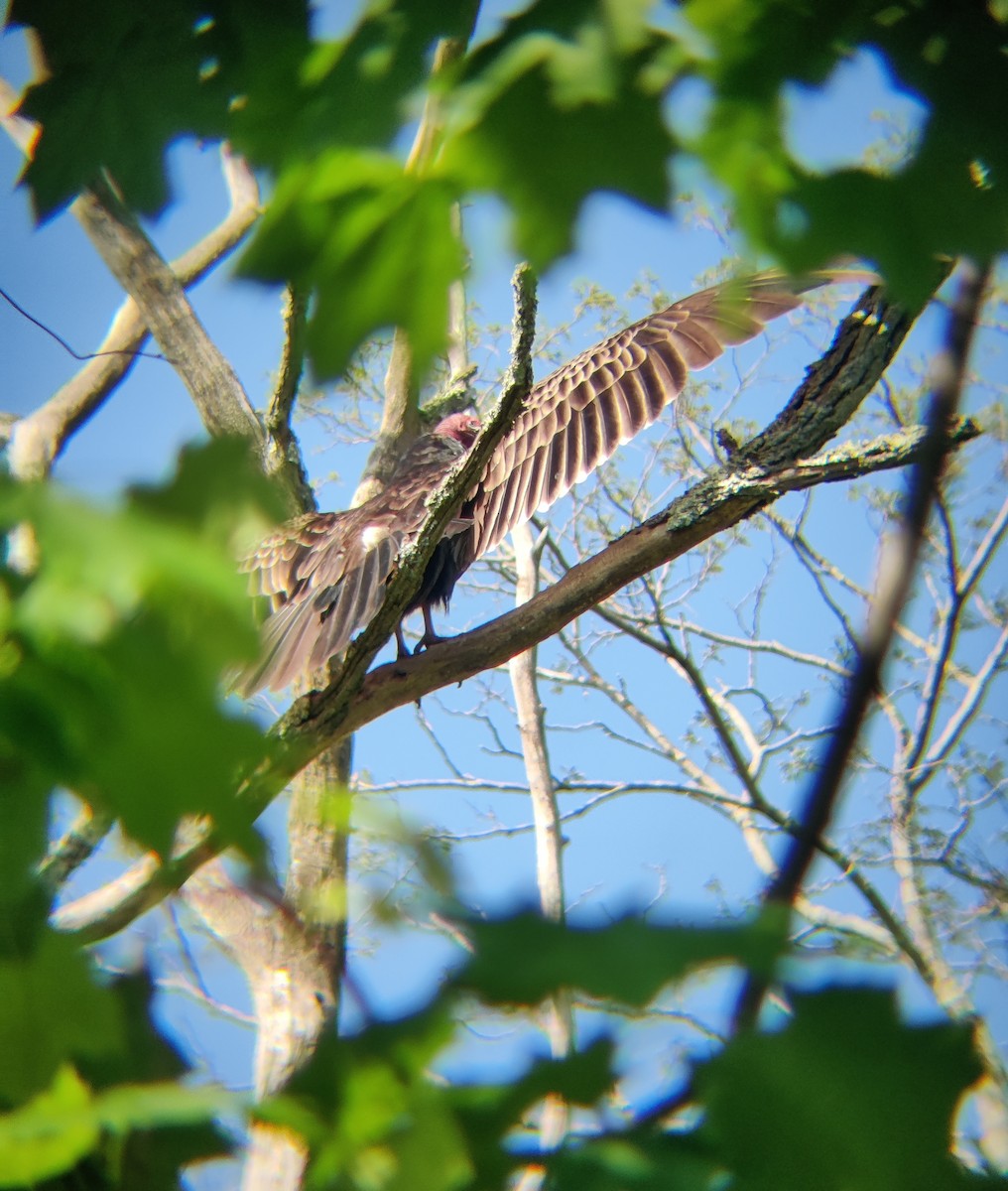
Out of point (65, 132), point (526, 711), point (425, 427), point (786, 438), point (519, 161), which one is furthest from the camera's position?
point (526, 711)

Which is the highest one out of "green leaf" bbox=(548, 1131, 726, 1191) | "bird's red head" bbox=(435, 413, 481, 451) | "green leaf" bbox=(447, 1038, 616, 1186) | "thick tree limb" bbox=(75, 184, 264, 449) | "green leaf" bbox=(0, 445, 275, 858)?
"bird's red head" bbox=(435, 413, 481, 451)

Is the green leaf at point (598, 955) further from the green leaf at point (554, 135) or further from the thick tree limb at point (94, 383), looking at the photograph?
the thick tree limb at point (94, 383)

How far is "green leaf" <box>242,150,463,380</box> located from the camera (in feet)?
1.85

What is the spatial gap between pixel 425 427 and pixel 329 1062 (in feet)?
16.7

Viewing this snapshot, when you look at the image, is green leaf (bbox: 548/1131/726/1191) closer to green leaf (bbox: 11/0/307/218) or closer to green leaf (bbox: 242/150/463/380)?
green leaf (bbox: 242/150/463/380)

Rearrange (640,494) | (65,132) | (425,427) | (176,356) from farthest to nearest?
(640,494), (425,427), (176,356), (65,132)

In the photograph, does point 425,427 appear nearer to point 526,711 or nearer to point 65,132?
point 526,711

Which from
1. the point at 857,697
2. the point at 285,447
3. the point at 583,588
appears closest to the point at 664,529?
the point at 583,588

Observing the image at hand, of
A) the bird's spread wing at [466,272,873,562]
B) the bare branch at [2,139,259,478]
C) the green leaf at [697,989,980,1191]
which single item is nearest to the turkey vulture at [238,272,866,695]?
the bird's spread wing at [466,272,873,562]

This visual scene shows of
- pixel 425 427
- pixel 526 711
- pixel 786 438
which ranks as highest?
pixel 425 427

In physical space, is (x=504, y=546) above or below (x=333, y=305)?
above

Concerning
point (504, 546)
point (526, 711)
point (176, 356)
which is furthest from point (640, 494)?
point (176, 356)

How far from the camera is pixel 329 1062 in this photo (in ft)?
1.62

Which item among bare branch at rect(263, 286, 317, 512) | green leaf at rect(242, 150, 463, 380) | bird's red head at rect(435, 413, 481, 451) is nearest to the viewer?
green leaf at rect(242, 150, 463, 380)
